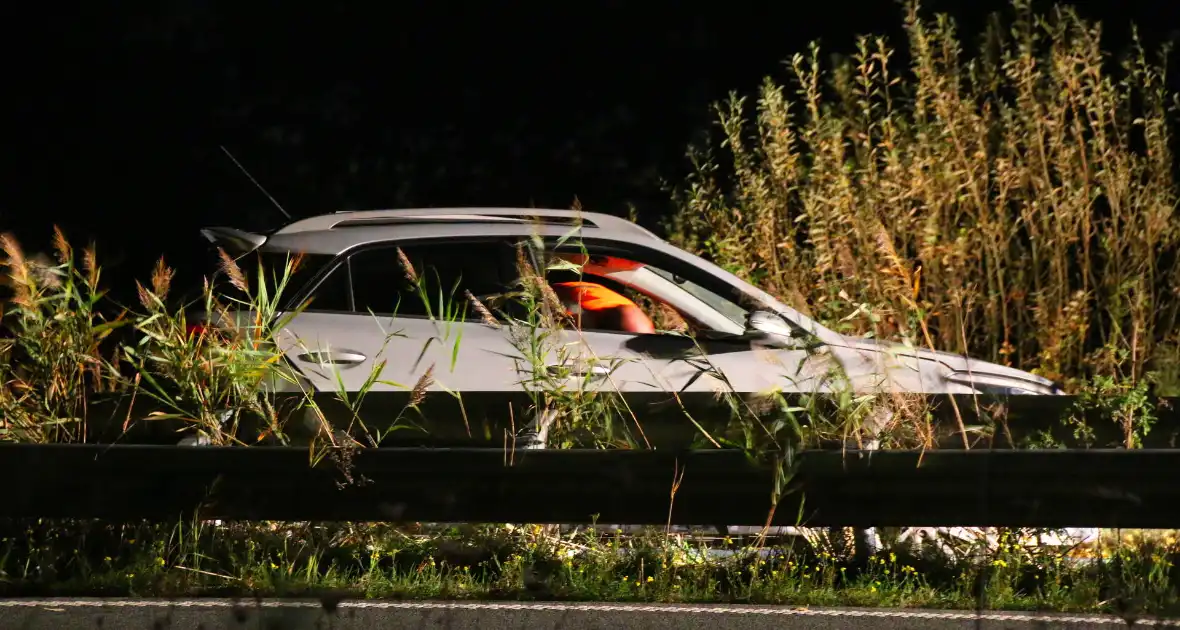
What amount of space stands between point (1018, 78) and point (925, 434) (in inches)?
171

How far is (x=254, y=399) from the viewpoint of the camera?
16.4ft

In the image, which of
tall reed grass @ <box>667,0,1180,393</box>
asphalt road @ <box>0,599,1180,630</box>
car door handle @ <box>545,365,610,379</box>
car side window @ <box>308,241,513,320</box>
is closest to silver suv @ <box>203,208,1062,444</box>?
car side window @ <box>308,241,513,320</box>

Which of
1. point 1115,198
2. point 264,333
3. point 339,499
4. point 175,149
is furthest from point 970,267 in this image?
point 175,149

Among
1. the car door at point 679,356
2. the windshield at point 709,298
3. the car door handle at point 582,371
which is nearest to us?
the car door handle at point 582,371

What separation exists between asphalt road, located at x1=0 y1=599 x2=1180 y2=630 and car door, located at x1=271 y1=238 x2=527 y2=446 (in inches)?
49.5

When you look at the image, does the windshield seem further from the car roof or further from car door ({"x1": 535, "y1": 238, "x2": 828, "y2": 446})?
the car roof

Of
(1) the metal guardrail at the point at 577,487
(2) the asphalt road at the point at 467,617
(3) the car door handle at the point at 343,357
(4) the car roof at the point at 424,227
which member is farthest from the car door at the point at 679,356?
(2) the asphalt road at the point at 467,617

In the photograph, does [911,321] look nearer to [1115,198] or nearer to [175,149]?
[1115,198]

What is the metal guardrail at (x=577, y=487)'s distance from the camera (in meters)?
4.29

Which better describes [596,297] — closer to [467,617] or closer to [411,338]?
[411,338]

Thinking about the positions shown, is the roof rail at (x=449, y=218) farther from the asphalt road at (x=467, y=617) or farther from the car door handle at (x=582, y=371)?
the asphalt road at (x=467, y=617)

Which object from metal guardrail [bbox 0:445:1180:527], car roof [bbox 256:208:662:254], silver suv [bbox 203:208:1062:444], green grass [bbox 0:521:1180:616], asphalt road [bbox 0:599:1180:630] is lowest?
asphalt road [bbox 0:599:1180:630]

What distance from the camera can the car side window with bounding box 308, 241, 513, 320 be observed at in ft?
20.5

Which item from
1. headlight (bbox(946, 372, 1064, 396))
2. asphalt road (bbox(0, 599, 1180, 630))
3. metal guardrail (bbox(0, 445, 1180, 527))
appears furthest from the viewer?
headlight (bbox(946, 372, 1064, 396))
